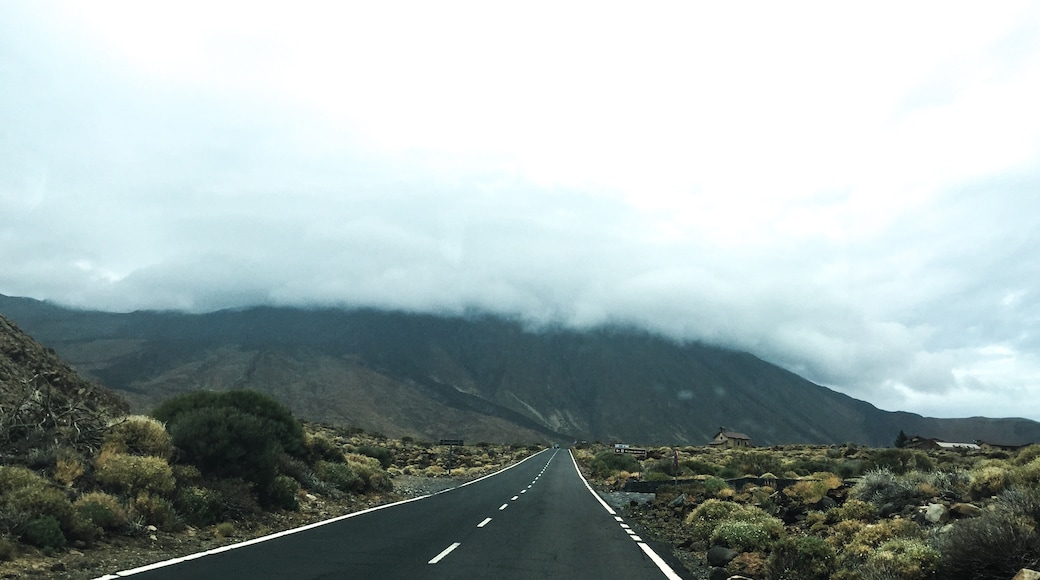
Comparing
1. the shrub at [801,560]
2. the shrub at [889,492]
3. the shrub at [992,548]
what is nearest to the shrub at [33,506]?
the shrub at [801,560]

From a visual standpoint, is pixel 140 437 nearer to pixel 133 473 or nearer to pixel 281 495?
pixel 133 473

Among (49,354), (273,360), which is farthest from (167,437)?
(273,360)

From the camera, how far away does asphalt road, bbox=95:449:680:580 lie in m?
9.91

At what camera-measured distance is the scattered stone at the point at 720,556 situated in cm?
1198

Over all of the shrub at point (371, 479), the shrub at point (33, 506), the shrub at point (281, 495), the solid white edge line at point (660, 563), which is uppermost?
the shrub at point (33, 506)

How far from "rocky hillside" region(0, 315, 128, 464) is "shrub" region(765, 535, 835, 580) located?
13343mm

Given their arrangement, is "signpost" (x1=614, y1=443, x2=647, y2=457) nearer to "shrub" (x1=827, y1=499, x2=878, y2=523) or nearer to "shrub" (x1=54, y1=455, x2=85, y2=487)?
"shrub" (x1=827, y1=499, x2=878, y2=523)

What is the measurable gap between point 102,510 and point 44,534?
4.65 feet

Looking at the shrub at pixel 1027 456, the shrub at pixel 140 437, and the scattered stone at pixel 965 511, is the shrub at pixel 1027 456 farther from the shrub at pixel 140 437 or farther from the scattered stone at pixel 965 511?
the shrub at pixel 140 437

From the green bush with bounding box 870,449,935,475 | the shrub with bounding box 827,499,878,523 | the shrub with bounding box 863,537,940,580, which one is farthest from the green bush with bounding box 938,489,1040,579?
the green bush with bounding box 870,449,935,475

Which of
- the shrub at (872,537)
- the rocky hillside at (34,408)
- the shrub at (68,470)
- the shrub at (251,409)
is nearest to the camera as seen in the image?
the shrub at (872,537)

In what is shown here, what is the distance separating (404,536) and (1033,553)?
10777mm

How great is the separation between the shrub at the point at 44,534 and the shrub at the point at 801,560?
427 inches

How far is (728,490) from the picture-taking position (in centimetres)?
2198
